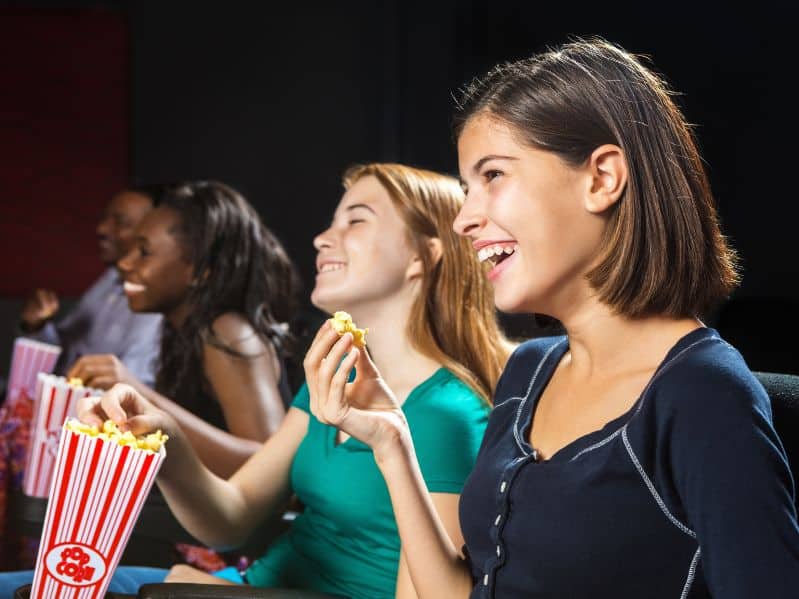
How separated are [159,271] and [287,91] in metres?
2.63

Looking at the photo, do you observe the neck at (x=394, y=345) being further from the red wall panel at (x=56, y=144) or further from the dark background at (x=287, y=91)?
the red wall panel at (x=56, y=144)

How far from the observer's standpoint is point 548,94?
134 cm

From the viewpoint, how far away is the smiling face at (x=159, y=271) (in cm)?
304

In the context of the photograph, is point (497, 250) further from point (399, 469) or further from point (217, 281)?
point (217, 281)

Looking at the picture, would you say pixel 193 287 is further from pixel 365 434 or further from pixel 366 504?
pixel 365 434

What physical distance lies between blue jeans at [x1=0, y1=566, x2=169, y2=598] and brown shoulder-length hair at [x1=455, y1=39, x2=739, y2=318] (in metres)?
1.12

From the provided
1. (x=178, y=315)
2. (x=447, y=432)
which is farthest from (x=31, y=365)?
(x=447, y=432)

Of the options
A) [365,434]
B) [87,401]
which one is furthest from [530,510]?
[87,401]

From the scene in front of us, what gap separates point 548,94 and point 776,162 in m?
3.14

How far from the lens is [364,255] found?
1.98 metres

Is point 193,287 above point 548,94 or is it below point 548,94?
below

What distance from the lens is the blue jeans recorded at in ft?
6.13

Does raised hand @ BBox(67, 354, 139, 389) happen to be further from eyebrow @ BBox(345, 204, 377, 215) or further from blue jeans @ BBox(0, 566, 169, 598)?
eyebrow @ BBox(345, 204, 377, 215)

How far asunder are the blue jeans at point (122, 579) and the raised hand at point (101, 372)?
50 centimetres
